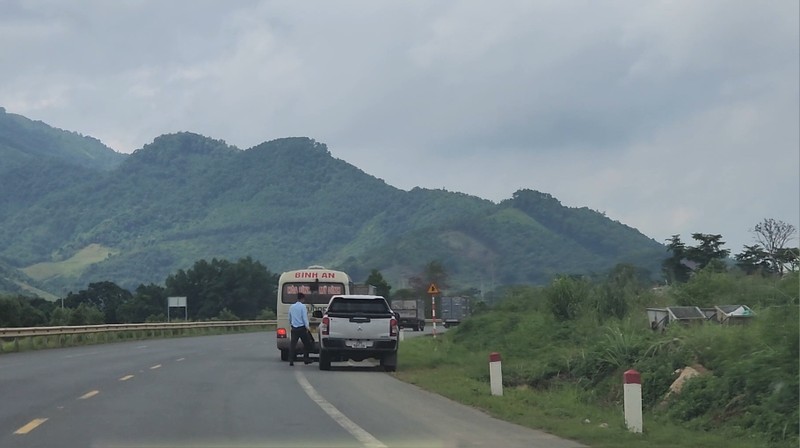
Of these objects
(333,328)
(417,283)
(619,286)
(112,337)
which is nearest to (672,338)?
(333,328)

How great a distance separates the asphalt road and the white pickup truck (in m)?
1.32

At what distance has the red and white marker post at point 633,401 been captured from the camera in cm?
1468

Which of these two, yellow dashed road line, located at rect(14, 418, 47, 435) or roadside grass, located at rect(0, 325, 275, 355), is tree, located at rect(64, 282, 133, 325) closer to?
roadside grass, located at rect(0, 325, 275, 355)

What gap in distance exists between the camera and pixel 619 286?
37500mm

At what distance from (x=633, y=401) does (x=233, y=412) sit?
582cm

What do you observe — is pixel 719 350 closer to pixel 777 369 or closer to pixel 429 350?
pixel 777 369

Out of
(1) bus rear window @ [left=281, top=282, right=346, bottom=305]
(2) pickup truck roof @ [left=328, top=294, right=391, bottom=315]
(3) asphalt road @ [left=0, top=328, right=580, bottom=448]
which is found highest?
(1) bus rear window @ [left=281, top=282, right=346, bottom=305]

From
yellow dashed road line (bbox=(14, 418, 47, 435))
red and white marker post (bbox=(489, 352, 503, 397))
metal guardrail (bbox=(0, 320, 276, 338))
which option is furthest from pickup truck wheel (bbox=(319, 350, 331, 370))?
metal guardrail (bbox=(0, 320, 276, 338))

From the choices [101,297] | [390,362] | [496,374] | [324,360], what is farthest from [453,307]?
[496,374]

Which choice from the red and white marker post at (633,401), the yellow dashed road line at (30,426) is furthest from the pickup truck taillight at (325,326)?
the red and white marker post at (633,401)

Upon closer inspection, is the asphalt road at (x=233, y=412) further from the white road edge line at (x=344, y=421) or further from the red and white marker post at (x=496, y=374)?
the red and white marker post at (x=496, y=374)

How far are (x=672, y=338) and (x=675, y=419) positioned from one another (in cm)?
476

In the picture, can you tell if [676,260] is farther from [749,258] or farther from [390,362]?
[390,362]

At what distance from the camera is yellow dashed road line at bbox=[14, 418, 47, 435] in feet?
45.5
